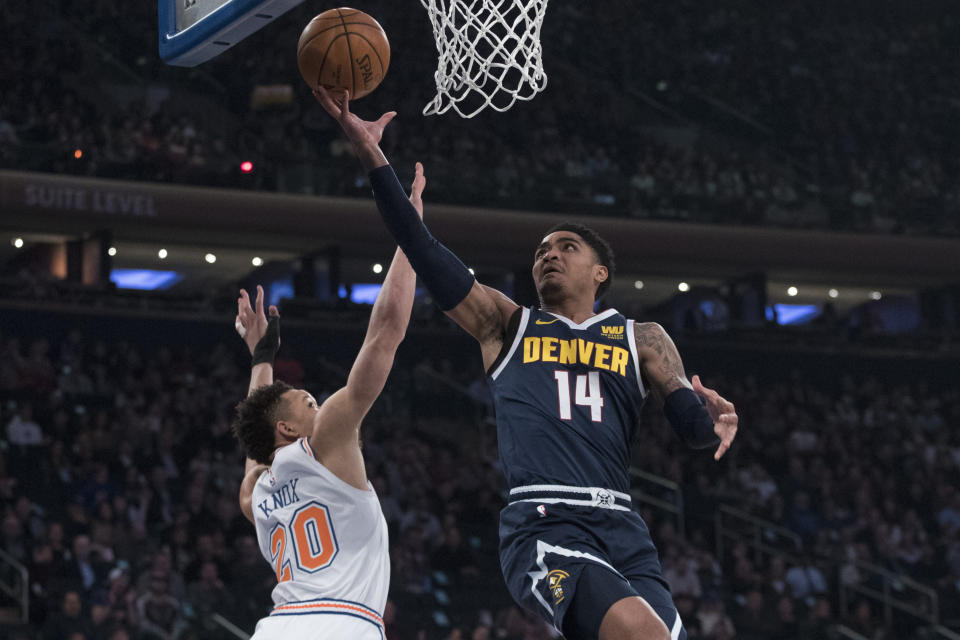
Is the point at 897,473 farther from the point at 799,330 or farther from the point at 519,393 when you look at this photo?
the point at 519,393

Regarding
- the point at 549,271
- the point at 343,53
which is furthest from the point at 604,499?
the point at 343,53

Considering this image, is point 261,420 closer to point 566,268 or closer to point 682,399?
point 566,268

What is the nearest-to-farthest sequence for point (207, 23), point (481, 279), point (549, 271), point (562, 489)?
point (562, 489) → point (549, 271) → point (207, 23) → point (481, 279)

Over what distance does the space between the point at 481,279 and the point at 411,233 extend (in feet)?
63.7

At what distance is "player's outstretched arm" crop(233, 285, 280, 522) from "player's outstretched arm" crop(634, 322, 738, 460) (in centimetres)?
159

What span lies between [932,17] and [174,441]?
902 inches

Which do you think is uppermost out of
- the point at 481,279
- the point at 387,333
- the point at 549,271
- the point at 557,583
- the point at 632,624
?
the point at 481,279

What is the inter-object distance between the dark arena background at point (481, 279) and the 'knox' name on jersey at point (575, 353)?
25.5ft

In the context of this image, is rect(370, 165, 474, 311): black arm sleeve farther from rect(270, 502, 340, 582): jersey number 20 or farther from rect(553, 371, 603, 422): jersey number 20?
rect(270, 502, 340, 582): jersey number 20

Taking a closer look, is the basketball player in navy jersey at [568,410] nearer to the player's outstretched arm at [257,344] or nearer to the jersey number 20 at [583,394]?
the jersey number 20 at [583,394]

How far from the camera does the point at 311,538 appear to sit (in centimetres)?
440

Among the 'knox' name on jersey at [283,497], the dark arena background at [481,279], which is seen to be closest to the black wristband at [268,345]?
the 'knox' name on jersey at [283,497]

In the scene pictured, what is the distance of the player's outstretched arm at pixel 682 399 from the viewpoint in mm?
4363

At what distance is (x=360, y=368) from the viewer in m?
4.16
